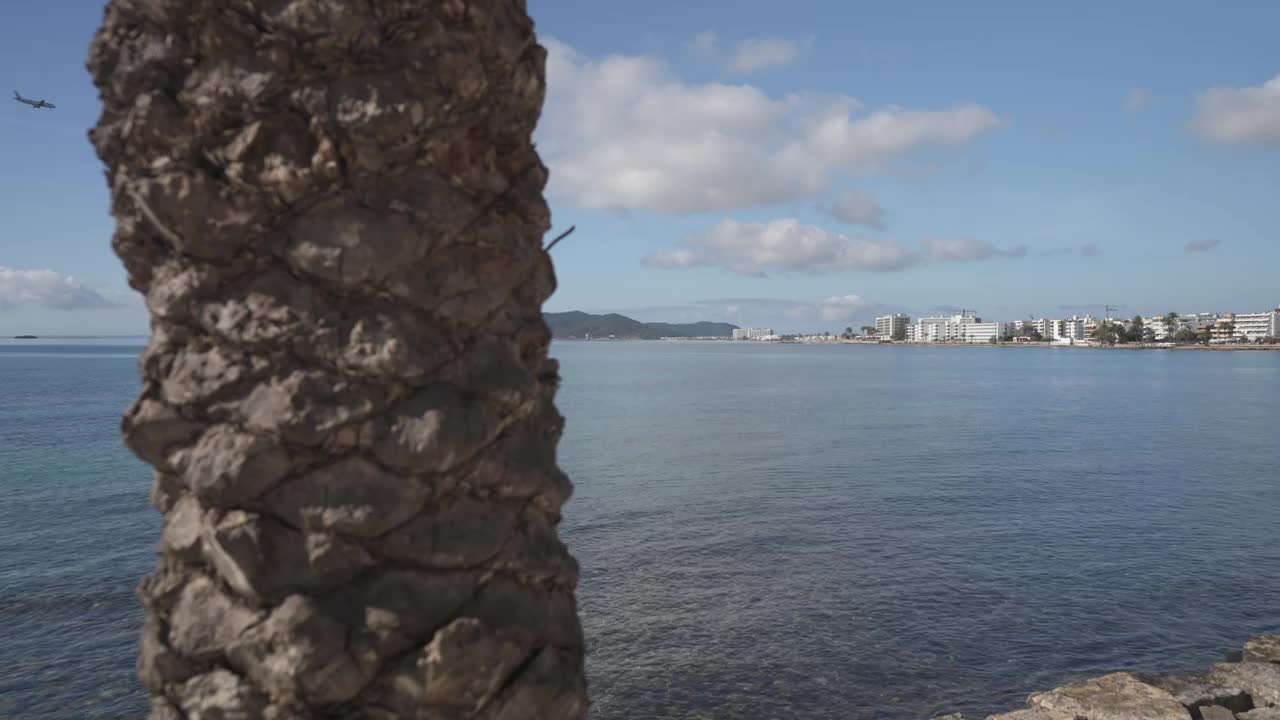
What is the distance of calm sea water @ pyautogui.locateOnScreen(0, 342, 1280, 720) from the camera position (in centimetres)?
1523

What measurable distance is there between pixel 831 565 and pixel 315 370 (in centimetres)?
2077

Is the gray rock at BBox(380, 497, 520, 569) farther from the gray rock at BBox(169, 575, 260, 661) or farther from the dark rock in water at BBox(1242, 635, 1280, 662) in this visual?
the dark rock in water at BBox(1242, 635, 1280, 662)

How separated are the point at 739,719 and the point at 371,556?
39.5 feet

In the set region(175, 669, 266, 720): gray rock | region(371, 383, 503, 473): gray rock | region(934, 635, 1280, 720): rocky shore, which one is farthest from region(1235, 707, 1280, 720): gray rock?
region(175, 669, 266, 720): gray rock

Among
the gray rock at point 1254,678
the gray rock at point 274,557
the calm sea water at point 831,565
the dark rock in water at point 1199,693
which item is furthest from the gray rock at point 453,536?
the gray rock at point 1254,678

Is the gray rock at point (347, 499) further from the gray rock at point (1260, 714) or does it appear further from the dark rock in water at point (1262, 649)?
the dark rock in water at point (1262, 649)

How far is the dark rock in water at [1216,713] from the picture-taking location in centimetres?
1234

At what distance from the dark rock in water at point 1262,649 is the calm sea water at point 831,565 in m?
0.95

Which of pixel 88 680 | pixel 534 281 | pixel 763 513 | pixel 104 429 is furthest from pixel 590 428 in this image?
pixel 534 281

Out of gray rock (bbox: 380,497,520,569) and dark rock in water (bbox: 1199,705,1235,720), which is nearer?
gray rock (bbox: 380,497,520,569)

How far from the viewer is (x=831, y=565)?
2203 cm

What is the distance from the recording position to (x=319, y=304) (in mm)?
3074

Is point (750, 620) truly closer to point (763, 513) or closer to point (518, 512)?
point (763, 513)

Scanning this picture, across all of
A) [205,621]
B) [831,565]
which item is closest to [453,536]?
[205,621]
